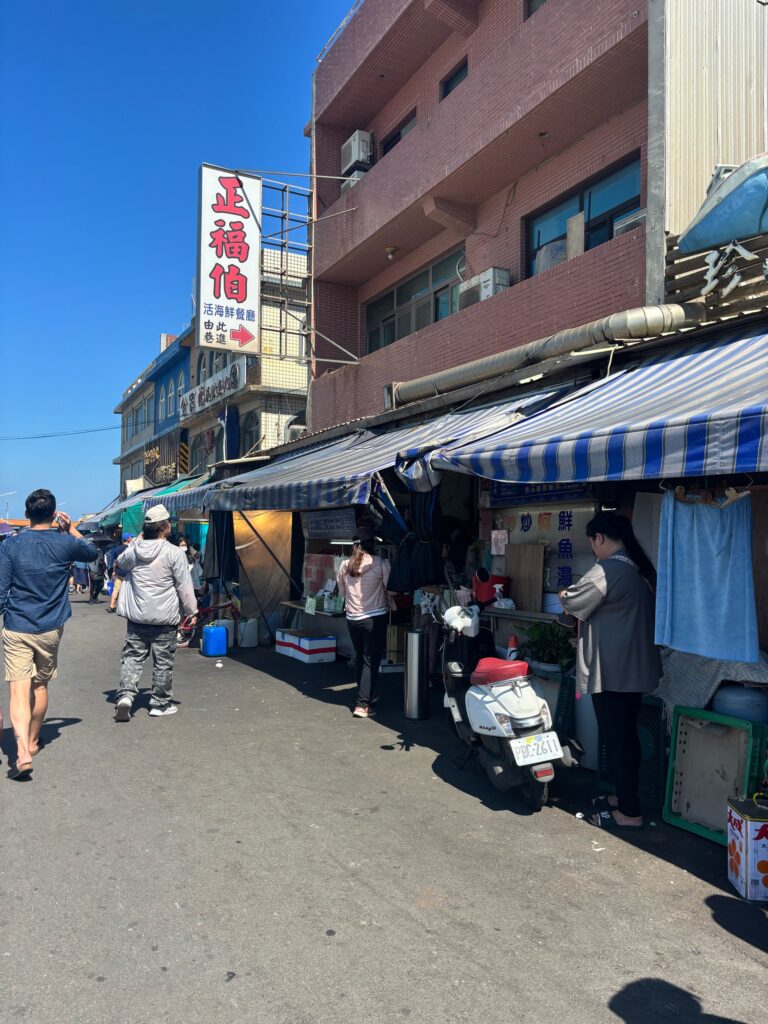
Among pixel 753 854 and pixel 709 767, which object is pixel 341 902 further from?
pixel 709 767

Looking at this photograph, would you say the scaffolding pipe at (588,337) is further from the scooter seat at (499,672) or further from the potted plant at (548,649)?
the scooter seat at (499,672)

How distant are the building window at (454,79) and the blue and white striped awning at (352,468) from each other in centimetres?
636

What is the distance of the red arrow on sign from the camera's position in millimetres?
13391

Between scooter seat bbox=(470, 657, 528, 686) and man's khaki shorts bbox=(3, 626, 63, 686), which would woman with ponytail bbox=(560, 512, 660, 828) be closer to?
scooter seat bbox=(470, 657, 528, 686)

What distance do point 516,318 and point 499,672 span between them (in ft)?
18.5

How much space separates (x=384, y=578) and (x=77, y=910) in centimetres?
463

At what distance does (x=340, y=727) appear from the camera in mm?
7070

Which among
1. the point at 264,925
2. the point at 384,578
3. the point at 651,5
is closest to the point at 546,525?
the point at 384,578

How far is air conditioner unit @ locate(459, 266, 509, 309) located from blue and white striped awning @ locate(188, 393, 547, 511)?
222 cm

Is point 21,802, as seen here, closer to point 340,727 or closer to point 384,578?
point 340,727

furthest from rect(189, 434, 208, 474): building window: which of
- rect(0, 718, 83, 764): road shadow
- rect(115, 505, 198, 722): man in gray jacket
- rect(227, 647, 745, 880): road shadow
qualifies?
rect(0, 718, 83, 764): road shadow

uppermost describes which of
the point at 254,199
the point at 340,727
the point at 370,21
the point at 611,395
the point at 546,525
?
the point at 370,21

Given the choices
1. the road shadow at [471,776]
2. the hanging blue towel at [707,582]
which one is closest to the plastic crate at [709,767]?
the road shadow at [471,776]

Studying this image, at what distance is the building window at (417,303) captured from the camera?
12156 millimetres
